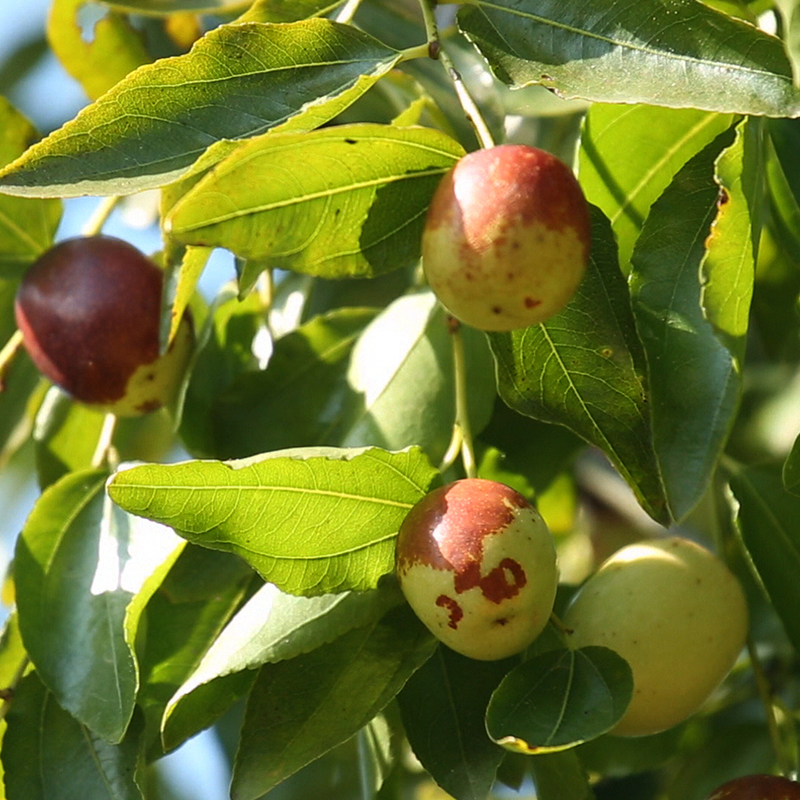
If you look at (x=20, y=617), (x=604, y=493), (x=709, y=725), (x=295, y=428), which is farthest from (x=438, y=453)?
(x=604, y=493)

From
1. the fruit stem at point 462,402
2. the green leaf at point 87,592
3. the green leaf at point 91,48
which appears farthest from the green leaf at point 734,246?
the green leaf at point 91,48

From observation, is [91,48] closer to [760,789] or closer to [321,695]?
[321,695]

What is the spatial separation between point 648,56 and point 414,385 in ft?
1.39

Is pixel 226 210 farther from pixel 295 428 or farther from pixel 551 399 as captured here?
pixel 295 428

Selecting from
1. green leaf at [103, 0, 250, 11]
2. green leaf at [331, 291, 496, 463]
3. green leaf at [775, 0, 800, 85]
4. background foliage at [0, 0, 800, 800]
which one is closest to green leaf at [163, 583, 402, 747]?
background foliage at [0, 0, 800, 800]

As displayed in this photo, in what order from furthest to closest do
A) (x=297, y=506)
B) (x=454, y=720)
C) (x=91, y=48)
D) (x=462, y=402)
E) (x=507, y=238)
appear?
1. (x=91, y=48)
2. (x=462, y=402)
3. (x=454, y=720)
4. (x=297, y=506)
5. (x=507, y=238)

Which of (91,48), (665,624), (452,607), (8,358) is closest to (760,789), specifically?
(665,624)

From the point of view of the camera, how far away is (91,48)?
1.56 m

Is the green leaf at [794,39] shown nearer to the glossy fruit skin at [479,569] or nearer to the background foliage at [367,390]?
the background foliage at [367,390]

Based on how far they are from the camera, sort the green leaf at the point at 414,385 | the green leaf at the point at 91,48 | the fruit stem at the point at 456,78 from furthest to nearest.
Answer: the green leaf at the point at 91,48 → the green leaf at the point at 414,385 → the fruit stem at the point at 456,78

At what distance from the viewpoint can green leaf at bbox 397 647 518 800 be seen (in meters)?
0.97

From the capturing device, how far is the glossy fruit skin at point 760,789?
99cm

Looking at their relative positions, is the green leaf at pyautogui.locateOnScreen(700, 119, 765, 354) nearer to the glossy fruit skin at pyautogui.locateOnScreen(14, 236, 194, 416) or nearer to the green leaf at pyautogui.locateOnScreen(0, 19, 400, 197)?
the green leaf at pyautogui.locateOnScreen(0, 19, 400, 197)

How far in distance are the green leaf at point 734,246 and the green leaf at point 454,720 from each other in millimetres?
333
